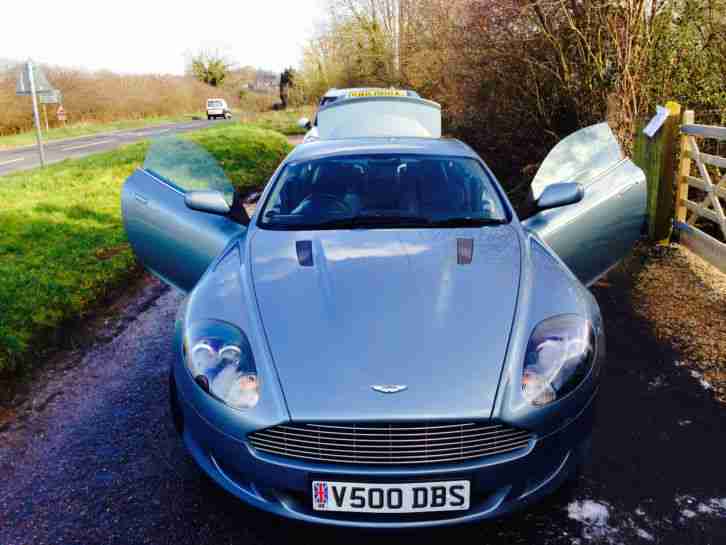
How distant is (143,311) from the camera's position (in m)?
5.73

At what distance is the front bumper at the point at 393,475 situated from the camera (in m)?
2.30

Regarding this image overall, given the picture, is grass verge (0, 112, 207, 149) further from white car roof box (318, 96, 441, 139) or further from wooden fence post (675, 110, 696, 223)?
wooden fence post (675, 110, 696, 223)

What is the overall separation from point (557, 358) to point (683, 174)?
5694mm

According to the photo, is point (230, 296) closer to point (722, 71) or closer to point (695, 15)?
point (722, 71)

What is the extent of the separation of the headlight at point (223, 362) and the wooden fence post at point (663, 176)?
6183 millimetres

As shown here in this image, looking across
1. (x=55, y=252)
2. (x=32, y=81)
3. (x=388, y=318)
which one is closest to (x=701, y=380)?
(x=388, y=318)

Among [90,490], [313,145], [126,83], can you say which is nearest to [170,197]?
[313,145]

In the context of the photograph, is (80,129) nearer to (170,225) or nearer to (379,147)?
(170,225)

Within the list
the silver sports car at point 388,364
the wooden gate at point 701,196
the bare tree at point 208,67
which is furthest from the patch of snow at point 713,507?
the bare tree at point 208,67

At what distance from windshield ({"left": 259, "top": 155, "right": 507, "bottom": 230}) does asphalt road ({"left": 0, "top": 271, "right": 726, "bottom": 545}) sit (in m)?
1.29

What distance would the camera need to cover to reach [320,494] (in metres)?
2.33

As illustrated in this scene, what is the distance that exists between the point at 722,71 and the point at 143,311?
7039 millimetres

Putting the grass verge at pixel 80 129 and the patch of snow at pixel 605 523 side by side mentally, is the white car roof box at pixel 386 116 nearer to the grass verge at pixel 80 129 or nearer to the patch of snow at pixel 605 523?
the patch of snow at pixel 605 523

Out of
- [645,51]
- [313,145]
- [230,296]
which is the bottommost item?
[230,296]
